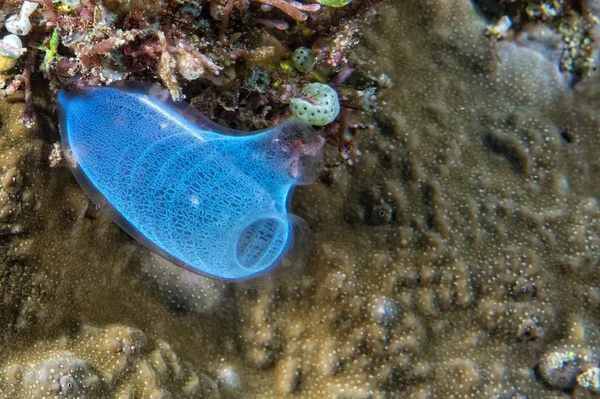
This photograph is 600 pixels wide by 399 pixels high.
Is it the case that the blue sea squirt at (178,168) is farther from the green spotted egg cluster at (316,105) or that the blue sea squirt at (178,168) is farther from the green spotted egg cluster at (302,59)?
the green spotted egg cluster at (302,59)

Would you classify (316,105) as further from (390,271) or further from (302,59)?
(390,271)

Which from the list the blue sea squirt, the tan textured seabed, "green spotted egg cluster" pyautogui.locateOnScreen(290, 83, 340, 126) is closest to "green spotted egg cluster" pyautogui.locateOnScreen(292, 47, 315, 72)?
"green spotted egg cluster" pyautogui.locateOnScreen(290, 83, 340, 126)

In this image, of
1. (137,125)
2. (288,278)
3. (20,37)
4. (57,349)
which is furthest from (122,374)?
(20,37)

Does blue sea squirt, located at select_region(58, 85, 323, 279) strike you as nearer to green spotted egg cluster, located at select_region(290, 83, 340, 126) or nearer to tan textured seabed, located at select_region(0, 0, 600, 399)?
green spotted egg cluster, located at select_region(290, 83, 340, 126)

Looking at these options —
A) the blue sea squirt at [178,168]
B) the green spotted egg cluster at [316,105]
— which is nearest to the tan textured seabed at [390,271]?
the blue sea squirt at [178,168]

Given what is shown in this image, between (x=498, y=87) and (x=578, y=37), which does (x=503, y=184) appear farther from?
(x=578, y=37)
